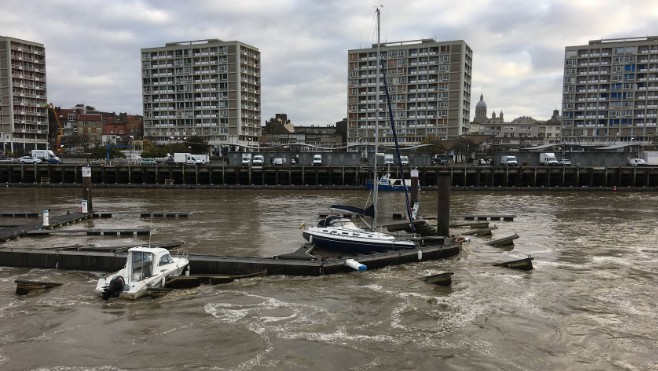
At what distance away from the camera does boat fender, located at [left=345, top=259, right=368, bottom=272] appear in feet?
66.0

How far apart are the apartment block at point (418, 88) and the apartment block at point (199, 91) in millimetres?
31813

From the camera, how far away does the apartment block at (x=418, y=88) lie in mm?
126812

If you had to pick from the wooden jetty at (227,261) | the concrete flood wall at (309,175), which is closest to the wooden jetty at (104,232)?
the wooden jetty at (227,261)

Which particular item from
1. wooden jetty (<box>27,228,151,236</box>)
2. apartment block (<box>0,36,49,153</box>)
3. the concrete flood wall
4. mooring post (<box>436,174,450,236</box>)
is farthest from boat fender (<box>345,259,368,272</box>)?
apartment block (<box>0,36,49,153</box>)

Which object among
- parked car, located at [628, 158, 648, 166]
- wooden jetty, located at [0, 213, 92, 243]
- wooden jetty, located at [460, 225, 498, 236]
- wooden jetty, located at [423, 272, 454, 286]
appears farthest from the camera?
parked car, located at [628, 158, 648, 166]

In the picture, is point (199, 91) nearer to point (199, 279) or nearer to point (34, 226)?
point (34, 226)

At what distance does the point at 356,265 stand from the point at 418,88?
118m

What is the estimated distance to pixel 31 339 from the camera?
14273 mm

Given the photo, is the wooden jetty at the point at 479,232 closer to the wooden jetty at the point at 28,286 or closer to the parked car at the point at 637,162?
the wooden jetty at the point at 28,286

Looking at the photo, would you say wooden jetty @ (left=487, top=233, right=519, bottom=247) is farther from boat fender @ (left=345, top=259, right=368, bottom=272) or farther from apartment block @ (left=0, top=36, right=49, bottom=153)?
apartment block @ (left=0, top=36, right=49, bottom=153)

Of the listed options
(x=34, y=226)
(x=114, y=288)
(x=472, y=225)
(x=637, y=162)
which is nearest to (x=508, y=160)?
(x=637, y=162)

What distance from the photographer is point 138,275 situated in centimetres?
1759

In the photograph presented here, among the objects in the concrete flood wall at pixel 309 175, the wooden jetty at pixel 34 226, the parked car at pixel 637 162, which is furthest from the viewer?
the parked car at pixel 637 162

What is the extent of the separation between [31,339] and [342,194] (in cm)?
4722
